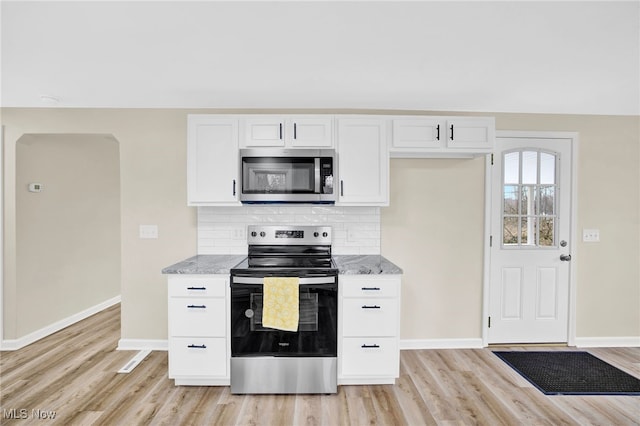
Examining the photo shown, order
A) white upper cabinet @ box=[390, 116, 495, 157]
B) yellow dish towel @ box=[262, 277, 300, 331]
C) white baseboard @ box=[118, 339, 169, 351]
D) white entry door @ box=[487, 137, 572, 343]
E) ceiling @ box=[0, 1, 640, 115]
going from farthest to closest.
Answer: white entry door @ box=[487, 137, 572, 343]
white baseboard @ box=[118, 339, 169, 351]
white upper cabinet @ box=[390, 116, 495, 157]
yellow dish towel @ box=[262, 277, 300, 331]
ceiling @ box=[0, 1, 640, 115]

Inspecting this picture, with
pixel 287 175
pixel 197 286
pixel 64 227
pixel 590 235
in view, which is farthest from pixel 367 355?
pixel 64 227

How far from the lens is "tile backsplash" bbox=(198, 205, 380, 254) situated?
3115 mm

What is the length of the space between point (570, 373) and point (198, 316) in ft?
9.99

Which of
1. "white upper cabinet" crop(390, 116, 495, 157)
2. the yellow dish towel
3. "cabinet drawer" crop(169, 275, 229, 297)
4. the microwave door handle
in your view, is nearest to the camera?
the yellow dish towel

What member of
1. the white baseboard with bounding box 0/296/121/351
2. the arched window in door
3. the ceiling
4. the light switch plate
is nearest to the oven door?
the light switch plate

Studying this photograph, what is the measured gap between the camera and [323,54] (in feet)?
6.72

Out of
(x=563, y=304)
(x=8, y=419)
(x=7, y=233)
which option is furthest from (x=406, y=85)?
(x=7, y=233)

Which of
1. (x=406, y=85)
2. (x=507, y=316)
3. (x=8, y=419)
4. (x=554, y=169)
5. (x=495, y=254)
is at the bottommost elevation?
(x=8, y=419)

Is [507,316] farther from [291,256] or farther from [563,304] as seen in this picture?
[291,256]

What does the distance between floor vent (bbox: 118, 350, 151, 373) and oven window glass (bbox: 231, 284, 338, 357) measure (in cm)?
108

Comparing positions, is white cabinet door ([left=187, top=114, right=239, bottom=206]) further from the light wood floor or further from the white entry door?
the white entry door

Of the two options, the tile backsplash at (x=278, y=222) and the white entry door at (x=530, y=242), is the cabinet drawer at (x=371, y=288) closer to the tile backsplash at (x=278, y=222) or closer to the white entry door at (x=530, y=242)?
the tile backsplash at (x=278, y=222)

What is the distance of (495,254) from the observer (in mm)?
3258

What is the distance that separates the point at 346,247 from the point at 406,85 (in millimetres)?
1499
